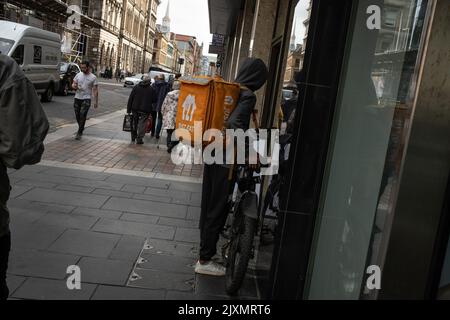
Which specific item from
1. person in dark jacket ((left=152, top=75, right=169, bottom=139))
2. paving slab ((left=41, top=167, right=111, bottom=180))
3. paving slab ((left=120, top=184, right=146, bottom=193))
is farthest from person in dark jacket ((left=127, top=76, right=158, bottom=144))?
paving slab ((left=120, top=184, right=146, bottom=193))

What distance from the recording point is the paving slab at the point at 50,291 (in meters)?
3.39

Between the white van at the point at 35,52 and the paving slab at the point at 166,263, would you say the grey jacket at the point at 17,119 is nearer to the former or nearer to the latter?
the paving slab at the point at 166,263

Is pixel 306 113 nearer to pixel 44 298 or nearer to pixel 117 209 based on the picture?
pixel 44 298

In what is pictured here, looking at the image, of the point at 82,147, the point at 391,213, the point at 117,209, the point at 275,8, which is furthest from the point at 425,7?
the point at 82,147

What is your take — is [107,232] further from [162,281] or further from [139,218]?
[162,281]

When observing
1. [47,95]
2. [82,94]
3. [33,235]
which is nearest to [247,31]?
[82,94]

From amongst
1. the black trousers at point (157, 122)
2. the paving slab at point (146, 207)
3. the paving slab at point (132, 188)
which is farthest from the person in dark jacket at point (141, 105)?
the paving slab at point (146, 207)

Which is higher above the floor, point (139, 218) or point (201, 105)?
point (201, 105)

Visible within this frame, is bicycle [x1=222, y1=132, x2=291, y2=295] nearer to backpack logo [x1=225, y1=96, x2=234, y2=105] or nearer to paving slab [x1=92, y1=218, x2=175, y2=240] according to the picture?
backpack logo [x1=225, y1=96, x2=234, y2=105]

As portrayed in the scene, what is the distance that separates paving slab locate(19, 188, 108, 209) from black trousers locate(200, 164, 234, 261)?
2.08 metres

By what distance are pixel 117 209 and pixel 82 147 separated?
15.0ft

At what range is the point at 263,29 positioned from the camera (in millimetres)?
7875

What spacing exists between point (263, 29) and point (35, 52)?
13668 millimetres

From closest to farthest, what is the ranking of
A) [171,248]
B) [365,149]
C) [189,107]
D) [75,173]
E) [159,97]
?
1. [365,149]
2. [189,107]
3. [171,248]
4. [75,173]
5. [159,97]
